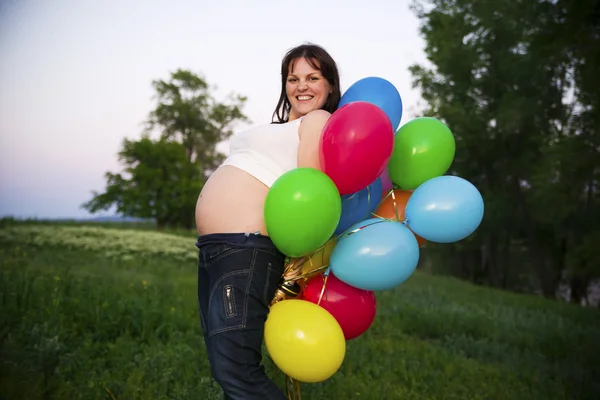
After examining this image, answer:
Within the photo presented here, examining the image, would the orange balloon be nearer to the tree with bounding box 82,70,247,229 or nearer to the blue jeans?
the blue jeans

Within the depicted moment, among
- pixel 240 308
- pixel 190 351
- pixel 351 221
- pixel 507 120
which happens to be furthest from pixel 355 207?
pixel 507 120

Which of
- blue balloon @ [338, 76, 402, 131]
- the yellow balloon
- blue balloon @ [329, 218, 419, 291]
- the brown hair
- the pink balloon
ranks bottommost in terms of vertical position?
the yellow balloon

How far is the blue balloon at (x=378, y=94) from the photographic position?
79.0 inches

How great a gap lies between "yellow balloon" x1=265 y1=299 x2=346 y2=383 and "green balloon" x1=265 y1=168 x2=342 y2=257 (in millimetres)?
236

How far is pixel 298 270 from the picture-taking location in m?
1.87

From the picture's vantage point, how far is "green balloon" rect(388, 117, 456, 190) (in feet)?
6.45

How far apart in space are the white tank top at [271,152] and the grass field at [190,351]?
1284mm

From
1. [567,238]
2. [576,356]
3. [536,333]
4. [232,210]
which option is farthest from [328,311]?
[567,238]

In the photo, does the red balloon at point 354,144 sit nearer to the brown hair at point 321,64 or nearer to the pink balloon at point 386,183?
the pink balloon at point 386,183

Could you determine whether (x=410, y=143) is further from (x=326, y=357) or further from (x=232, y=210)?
(x=326, y=357)

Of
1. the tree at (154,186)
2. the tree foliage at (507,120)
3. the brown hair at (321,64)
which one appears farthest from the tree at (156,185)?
the brown hair at (321,64)

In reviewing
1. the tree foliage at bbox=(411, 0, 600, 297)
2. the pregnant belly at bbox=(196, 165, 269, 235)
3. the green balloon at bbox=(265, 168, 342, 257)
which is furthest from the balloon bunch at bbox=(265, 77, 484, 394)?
the tree foliage at bbox=(411, 0, 600, 297)

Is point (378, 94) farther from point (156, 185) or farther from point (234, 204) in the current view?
point (156, 185)

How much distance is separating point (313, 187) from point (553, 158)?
902cm
